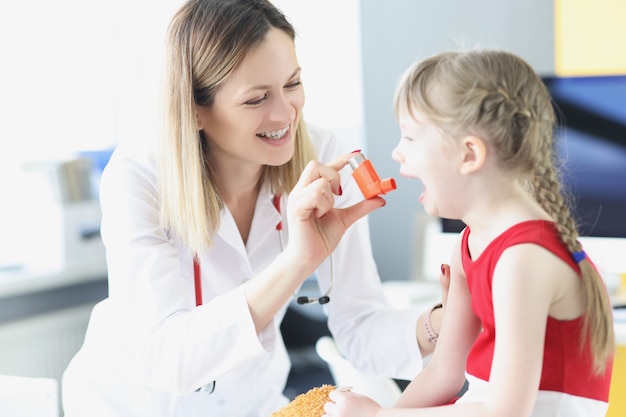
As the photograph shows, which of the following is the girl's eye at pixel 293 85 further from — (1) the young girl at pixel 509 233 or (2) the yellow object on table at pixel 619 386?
(2) the yellow object on table at pixel 619 386

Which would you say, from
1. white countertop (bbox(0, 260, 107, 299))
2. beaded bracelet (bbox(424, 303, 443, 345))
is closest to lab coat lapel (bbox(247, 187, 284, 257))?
beaded bracelet (bbox(424, 303, 443, 345))

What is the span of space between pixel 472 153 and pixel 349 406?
0.38 meters

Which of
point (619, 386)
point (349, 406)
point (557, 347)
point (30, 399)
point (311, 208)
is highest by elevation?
point (311, 208)

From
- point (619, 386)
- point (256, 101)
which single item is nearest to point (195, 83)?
point (256, 101)

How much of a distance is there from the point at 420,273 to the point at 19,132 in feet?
5.40

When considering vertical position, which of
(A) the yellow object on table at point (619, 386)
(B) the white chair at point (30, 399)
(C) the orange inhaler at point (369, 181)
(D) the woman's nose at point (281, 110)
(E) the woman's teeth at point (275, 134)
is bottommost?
(A) the yellow object on table at point (619, 386)

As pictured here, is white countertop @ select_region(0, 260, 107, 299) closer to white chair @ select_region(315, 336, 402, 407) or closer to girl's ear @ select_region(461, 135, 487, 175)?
white chair @ select_region(315, 336, 402, 407)

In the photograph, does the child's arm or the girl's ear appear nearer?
the girl's ear

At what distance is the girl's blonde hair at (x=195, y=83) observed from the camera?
1.46 metres

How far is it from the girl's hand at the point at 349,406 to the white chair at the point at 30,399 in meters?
0.54

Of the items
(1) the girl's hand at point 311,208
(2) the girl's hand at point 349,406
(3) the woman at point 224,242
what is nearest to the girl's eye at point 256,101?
(3) the woman at point 224,242

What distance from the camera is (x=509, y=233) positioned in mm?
1033

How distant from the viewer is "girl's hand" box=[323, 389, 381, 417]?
44.4 inches

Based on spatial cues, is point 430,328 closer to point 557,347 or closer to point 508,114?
point 557,347
